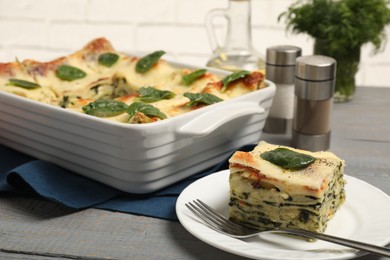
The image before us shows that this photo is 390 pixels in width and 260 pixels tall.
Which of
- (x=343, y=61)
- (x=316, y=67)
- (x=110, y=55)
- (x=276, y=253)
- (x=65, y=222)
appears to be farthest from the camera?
(x=343, y=61)

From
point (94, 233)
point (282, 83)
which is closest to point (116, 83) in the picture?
point (282, 83)

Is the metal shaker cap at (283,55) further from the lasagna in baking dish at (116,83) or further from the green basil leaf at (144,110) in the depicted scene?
the green basil leaf at (144,110)

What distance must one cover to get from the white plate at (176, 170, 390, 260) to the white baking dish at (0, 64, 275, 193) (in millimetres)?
97

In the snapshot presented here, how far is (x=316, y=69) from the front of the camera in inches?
63.5

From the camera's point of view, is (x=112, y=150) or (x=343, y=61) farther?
(x=343, y=61)

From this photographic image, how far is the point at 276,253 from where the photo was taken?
108 centimetres

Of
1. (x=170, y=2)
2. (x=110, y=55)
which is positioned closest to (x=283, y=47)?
(x=110, y=55)

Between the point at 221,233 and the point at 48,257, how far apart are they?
325mm

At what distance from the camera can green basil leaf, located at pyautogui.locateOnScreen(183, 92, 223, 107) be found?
4.96 feet

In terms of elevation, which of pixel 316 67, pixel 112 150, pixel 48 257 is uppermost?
pixel 316 67

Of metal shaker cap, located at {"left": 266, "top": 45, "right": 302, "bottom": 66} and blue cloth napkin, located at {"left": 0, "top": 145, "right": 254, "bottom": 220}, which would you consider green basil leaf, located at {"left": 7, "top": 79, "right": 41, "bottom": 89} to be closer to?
blue cloth napkin, located at {"left": 0, "top": 145, "right": 254, "bottom": 220}

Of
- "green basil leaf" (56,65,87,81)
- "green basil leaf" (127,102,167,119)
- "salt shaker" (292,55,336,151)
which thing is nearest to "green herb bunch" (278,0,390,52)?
"salt shaker" (292,55,336,151)

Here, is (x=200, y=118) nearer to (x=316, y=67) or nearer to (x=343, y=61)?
(x=316, y=67)

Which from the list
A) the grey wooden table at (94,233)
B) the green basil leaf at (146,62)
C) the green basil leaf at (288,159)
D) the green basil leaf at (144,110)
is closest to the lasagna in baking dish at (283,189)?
the green basil leaf at (288,159)
